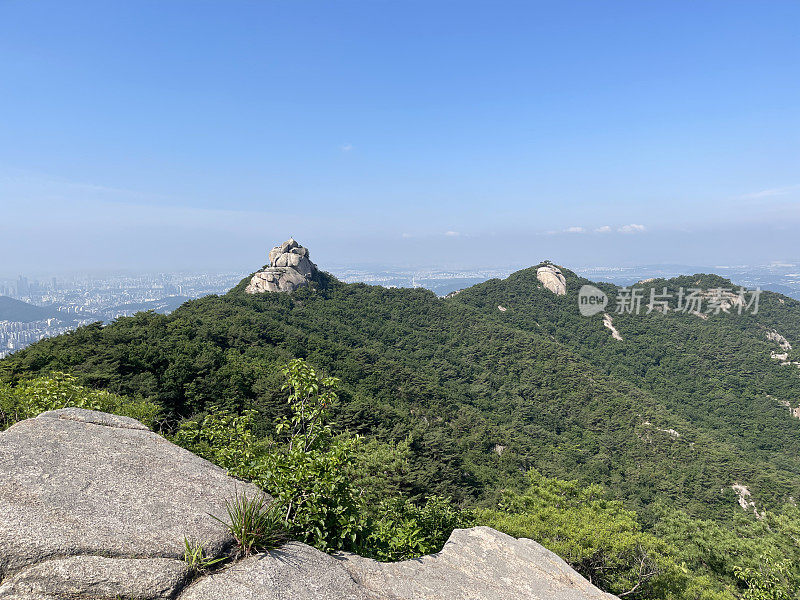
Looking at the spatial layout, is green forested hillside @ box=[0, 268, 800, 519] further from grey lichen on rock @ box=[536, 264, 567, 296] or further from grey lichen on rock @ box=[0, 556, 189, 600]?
grey lichen on rock @ box=[0, 556, 189, 600]

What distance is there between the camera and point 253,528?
4.19 meters

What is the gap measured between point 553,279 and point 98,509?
105451mm

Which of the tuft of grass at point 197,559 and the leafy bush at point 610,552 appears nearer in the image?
the tuft of grass at point 197,559

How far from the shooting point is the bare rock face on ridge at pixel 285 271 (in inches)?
2473

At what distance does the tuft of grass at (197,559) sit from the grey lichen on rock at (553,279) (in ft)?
339

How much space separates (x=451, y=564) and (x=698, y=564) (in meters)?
22.3

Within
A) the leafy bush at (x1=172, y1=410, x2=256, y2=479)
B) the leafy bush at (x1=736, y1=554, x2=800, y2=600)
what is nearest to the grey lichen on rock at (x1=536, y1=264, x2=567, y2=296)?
the leafy bush at (x1=736, y1=554, x2=800, y2=600)

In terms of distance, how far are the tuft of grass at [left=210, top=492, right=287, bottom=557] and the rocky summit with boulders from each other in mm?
142

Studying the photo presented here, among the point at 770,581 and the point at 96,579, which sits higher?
the point at 96,579

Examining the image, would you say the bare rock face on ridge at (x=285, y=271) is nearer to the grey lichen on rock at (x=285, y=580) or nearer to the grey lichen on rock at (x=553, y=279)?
the grey lichen on rock at (x=285, y=580)

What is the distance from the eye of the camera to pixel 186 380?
27.4m

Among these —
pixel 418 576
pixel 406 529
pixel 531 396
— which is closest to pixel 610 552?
pixel 406 529

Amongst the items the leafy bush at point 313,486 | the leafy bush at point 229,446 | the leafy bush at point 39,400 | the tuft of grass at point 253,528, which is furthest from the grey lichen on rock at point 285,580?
the leafy bush at point 39,400

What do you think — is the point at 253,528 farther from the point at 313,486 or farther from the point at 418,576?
the point at 418,576
